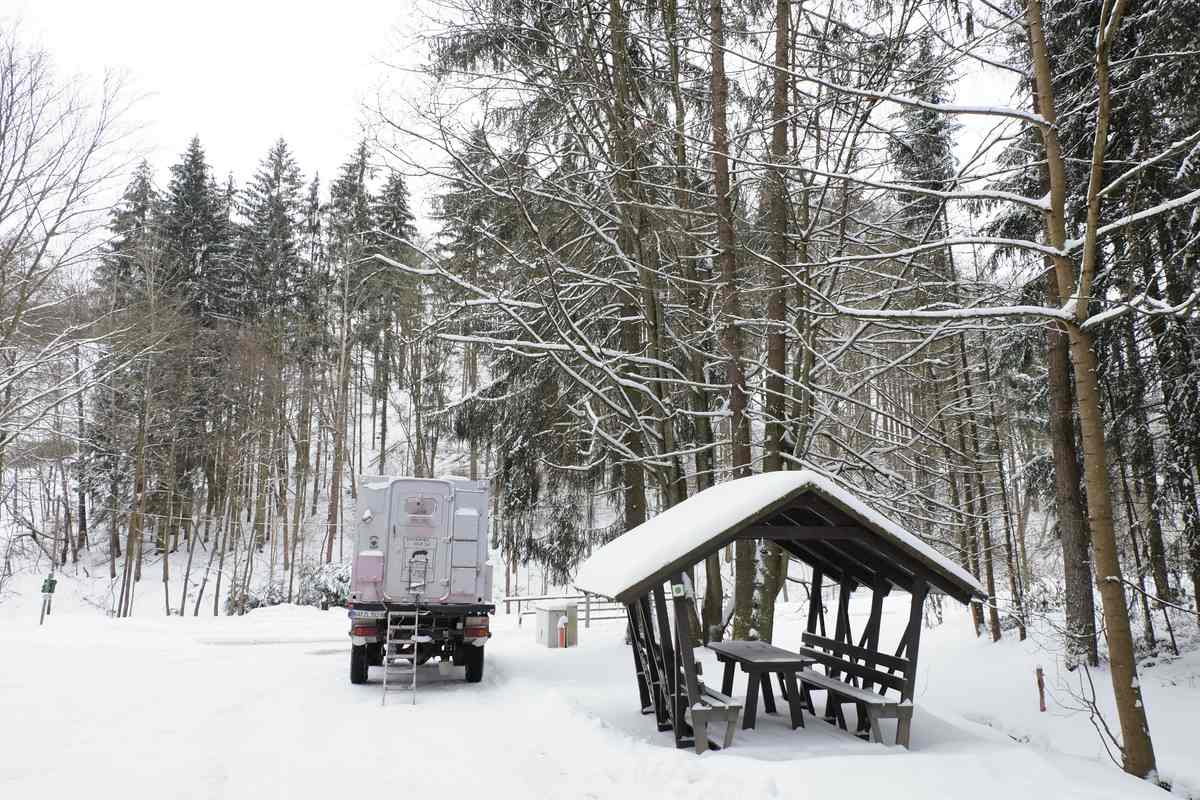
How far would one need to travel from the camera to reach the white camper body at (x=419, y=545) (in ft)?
36.1

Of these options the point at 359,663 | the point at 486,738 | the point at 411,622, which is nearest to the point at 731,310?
the point at 486,738

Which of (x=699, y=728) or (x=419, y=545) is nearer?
(x=699, y=728)

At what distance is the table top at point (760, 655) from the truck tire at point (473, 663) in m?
3.95

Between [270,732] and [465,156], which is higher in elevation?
[465,156]

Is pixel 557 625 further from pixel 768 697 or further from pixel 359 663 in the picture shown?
pixel 768 697

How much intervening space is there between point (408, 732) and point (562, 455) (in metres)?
7.35

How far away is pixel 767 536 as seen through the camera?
6.60 metres

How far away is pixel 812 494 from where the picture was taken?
664 centimetres

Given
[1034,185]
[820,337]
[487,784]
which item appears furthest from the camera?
[1034,185]

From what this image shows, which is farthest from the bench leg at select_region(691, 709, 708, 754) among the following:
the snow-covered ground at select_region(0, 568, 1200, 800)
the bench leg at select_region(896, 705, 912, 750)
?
the bench leg at select_region(896, 705, 912, 750)

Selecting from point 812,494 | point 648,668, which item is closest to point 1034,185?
point 812,494

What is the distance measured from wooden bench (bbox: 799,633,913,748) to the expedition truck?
4.76m

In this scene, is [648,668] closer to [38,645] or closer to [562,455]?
[562,455]

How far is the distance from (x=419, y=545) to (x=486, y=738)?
176 inches
